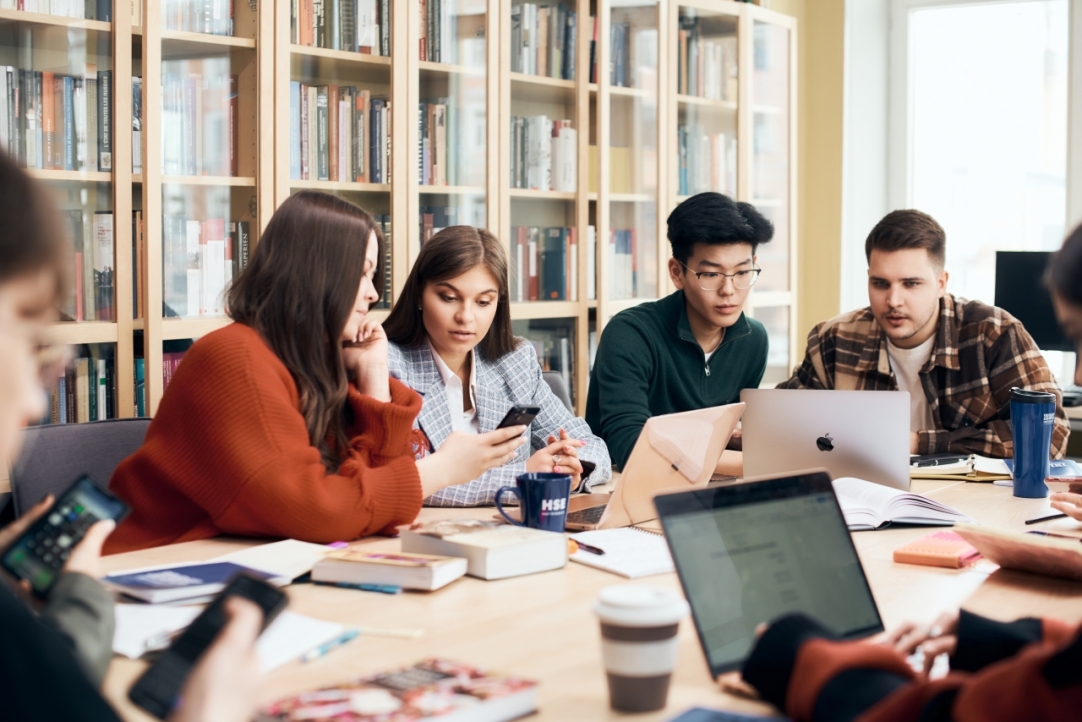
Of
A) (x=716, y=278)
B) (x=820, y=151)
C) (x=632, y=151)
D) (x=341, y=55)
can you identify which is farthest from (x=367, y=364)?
(x=820, y=151)

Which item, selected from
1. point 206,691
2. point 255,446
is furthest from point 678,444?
point 206,691

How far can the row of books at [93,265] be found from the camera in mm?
2564

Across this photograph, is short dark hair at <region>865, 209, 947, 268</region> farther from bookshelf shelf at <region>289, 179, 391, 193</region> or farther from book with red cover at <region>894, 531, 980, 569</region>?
bookshelf shelf at <region>289, 179, 391, 193</region>

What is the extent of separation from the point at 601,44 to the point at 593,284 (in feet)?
2.70

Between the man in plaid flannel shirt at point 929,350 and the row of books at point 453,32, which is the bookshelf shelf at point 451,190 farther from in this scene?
the man in plaid flannel shirt at point 929,350

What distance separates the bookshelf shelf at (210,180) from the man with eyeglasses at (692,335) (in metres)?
1.06

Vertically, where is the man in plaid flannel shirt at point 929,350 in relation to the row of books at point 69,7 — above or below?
below

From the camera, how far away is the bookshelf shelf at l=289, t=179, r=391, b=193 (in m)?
2.95

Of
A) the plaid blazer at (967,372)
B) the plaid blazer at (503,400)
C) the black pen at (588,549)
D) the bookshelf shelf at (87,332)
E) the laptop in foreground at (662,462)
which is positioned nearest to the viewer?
the black pen at (588,549)

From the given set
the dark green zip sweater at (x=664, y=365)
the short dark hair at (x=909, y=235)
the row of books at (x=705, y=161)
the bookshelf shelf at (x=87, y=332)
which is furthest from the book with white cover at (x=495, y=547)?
the row of books at (x=705, y=161)

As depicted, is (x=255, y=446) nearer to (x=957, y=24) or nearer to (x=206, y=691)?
(x=206, y=691)

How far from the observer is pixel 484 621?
119 cm

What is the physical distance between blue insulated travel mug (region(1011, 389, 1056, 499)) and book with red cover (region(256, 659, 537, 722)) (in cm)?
134

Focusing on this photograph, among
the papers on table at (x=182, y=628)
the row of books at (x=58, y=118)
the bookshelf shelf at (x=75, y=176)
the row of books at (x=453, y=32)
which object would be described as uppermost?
the row of books at (x=453, y=32)
